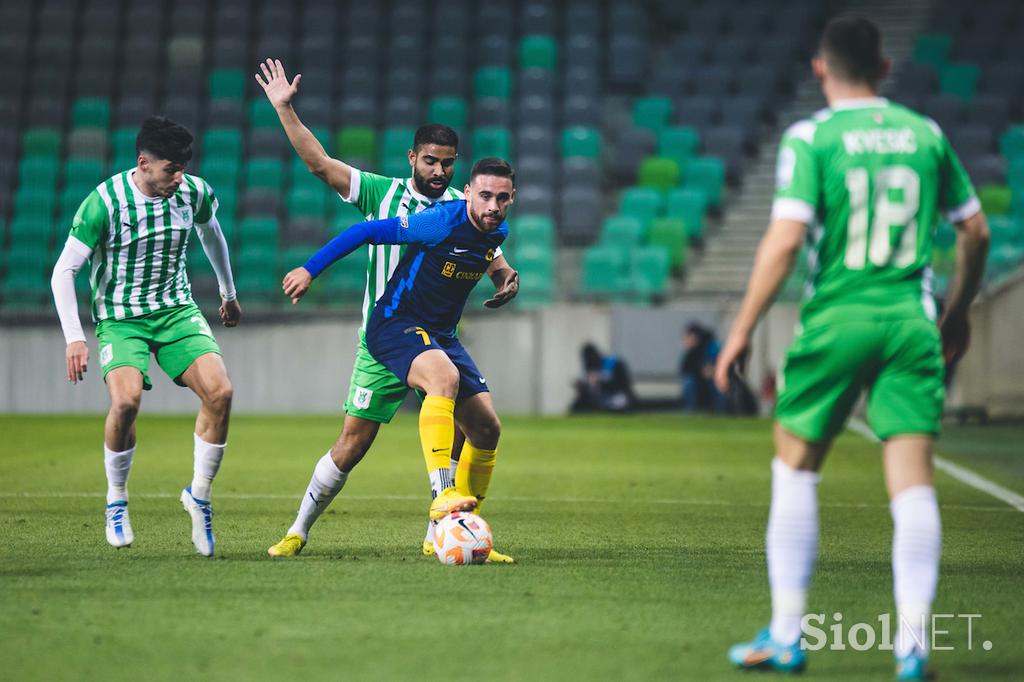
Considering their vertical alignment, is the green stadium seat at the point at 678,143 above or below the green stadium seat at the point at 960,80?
below

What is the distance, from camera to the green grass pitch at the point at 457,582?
428 cm

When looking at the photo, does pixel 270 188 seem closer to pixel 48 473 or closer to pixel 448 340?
pixel 48 473

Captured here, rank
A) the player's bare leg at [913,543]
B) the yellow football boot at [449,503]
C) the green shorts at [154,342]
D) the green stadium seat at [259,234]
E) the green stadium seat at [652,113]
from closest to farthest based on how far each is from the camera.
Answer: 1. the player's bare leg at [913,543]
2. the yellow football boot at [449,503]
3. the green shorts at [154,342]
4. the green stadium seat at [259,234]
5. the green stadium seat at [652,113]

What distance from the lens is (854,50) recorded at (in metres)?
4.23

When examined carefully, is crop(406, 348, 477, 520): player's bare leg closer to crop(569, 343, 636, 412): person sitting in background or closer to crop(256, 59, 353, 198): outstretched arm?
crop(256, 59, 353, 198): outstretched arm

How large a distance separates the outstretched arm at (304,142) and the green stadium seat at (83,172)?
55.5 ft

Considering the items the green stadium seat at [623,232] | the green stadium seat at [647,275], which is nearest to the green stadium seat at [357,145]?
the green stadium seat at [623,232]

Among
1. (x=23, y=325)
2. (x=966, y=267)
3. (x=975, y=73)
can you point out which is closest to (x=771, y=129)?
(x=975, y=73)

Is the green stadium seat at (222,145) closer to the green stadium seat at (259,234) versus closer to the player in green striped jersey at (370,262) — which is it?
the green stadium seat at (259,234)

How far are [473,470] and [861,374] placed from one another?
3.01 metres

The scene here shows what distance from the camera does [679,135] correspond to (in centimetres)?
2394

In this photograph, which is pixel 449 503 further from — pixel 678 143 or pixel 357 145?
pixel 678 143

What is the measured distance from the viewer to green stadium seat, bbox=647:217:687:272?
22.1m

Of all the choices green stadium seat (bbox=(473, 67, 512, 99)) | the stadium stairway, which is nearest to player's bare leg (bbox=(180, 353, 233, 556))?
the stadium stairway
